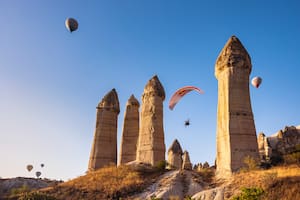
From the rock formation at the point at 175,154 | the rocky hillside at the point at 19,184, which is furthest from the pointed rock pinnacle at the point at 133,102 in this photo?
the rock formation at the point at 175,154

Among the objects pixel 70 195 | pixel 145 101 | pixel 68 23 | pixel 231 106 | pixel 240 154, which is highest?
pixel 68 23

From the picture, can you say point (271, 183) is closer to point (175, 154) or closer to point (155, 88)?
point (155, 88)

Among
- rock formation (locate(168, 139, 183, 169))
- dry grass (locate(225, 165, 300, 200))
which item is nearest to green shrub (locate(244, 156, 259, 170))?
dry grass (locate(225, 165, 300, 200))

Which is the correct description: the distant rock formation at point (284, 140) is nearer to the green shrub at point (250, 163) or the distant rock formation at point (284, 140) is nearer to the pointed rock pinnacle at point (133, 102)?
the pointed rock pinnacle at point (133, 102)

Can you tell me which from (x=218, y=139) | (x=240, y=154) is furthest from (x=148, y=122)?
(x=240, y=154)

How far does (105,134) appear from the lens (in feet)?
85.5

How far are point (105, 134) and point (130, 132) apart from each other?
214 cm

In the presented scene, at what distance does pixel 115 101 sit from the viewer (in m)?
27.9

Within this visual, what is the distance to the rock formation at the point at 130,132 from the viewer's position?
2572 centimetres

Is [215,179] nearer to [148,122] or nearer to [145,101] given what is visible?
[148,122]

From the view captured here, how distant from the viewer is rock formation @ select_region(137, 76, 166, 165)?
2170cm

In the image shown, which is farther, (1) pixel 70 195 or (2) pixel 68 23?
(2) pixel 68 23

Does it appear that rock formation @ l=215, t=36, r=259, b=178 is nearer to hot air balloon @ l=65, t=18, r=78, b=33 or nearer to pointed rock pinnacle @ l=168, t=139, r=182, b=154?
hot air balloon @ l=65, t=18, r=78, b=33

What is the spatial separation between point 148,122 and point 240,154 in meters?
8.33
